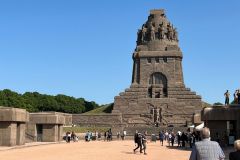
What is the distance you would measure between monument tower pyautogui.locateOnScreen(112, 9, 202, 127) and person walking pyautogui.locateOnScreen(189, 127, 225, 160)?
225 ft

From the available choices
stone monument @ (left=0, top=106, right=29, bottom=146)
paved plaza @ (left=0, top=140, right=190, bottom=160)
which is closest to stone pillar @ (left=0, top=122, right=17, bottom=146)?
stone monument @ (left=0, top=106, right=29, bottom=146)

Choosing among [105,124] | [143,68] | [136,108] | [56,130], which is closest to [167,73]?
[143,68]

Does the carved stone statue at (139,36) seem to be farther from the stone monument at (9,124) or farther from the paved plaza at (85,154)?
the paved plaza at (85,154)

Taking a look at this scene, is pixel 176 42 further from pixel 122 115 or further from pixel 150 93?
pixel 122 115

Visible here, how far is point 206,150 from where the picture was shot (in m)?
8.22

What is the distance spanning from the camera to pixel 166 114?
265ft

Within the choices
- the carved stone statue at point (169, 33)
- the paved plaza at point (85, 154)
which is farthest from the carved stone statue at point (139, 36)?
the paved plaza at point (85, 154)

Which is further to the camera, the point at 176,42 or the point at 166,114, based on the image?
the point at 176,42

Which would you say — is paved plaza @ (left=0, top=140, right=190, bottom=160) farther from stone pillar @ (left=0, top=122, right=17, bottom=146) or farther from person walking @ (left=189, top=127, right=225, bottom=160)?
person walking @ (left=189, top=127, right=225, bottom=160)

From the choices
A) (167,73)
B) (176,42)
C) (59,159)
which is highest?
(176,42)

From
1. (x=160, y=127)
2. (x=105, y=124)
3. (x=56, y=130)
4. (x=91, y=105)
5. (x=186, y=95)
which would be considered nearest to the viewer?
(x=56, y=130)

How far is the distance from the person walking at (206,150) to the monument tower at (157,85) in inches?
2701

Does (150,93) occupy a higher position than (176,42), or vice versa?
(176,42)

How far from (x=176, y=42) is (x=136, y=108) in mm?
18914
